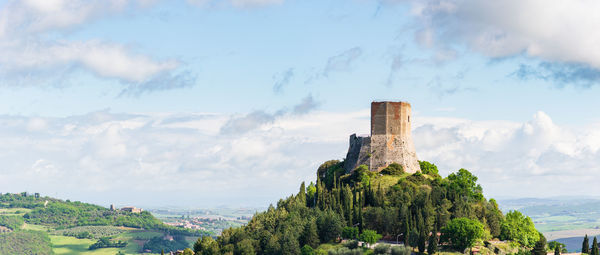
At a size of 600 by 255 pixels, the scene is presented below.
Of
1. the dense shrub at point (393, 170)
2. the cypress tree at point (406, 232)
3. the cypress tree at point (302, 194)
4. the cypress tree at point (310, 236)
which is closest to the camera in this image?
the cypress tree at point (406, 232)

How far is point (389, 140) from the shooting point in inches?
4158

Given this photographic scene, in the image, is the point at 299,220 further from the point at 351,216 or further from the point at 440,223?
the point at 440,223

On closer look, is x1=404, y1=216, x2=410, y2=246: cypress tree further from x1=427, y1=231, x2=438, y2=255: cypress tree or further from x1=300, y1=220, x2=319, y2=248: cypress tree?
x1=300, y1=220, x2=319, y2=248: cypress tree

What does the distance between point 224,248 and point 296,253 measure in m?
12.0

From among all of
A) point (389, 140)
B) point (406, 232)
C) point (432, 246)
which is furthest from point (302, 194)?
point (432, 246)

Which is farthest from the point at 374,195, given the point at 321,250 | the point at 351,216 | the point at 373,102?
the point at 373,102

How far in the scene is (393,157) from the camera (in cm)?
10450

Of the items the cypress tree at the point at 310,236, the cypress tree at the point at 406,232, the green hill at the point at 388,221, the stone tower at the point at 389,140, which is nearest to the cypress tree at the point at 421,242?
the green hill at the point at 388,221

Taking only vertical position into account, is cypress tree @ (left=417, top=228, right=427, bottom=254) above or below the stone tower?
below

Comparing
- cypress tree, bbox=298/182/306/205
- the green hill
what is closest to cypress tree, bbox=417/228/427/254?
the green hill

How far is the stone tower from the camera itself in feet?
343

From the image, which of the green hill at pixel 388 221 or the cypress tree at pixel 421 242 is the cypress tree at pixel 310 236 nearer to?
the green hill at pixel 388 221

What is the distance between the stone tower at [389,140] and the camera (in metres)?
105

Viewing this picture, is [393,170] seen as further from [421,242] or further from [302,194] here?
[421,242]
